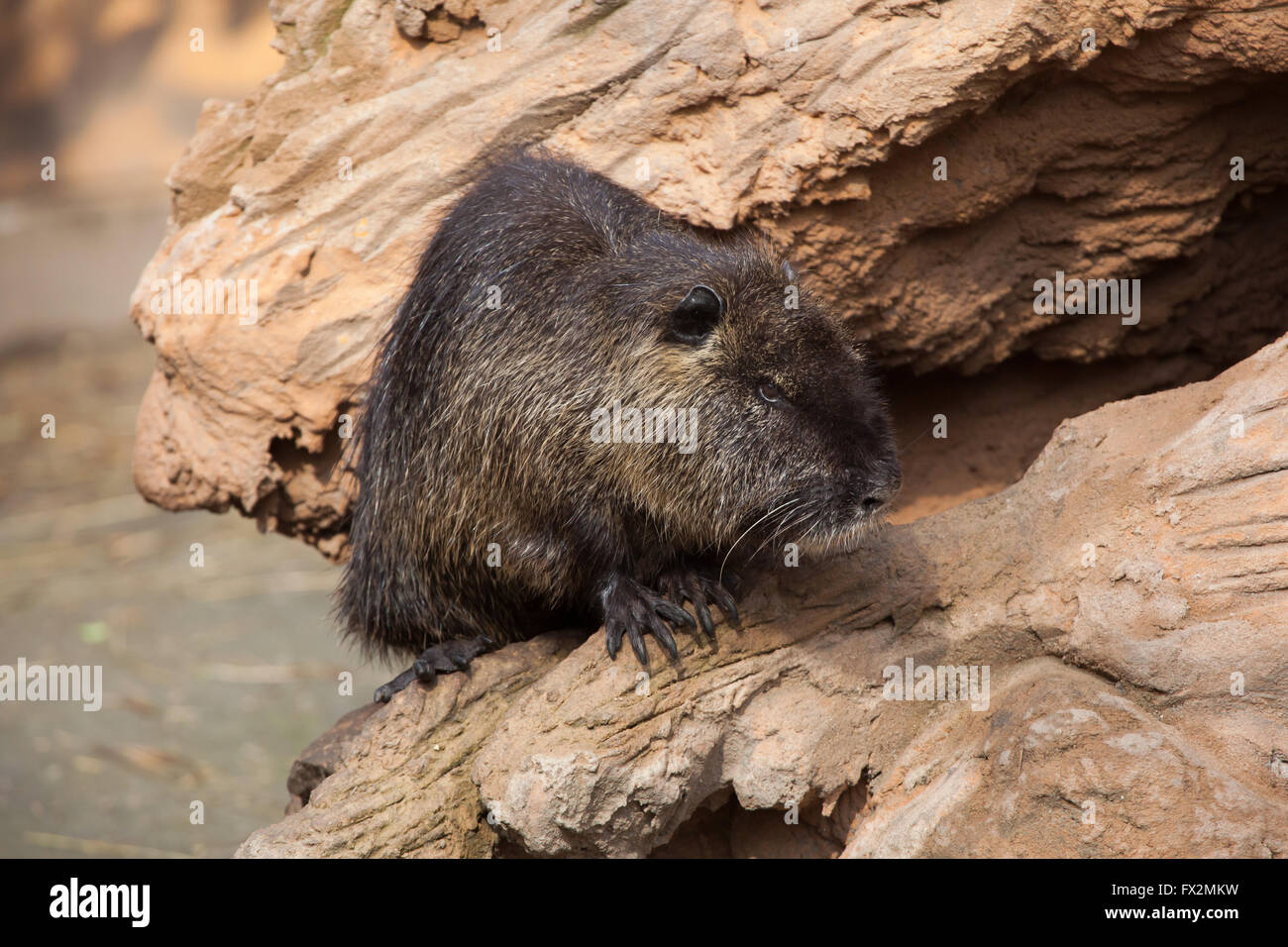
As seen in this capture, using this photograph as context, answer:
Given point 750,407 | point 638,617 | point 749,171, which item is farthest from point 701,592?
point 749,171

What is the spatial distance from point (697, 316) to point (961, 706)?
1.55 metres

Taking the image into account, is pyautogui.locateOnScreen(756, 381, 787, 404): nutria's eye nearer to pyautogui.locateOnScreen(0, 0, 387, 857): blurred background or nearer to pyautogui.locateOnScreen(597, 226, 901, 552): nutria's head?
pyautogui.locateOnScreen(597, 226, 901, 552): nutria's head

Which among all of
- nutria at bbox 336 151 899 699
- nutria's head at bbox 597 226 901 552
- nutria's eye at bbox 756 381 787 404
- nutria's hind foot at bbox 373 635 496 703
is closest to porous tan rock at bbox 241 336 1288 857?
nutria's hind foot at bbox 373 635 496 703

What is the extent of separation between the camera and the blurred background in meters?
7.12

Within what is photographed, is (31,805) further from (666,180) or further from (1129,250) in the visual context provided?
(1129,250)

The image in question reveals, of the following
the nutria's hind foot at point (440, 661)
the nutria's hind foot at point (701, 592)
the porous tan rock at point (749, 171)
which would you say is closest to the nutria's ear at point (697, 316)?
the nutria's hind foot at point (701, 592)

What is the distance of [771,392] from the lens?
3.91 m

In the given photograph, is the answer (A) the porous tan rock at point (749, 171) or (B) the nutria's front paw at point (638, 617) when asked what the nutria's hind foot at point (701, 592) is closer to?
(B) the nutria's front paw at point (638, 617)

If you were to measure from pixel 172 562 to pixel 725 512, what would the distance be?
7.27 meters

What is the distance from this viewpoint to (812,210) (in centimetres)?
504

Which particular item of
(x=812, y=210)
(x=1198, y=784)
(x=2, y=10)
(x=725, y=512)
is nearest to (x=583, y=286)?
(x=725, y=512)

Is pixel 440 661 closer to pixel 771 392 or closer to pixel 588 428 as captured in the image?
pixel 588 428

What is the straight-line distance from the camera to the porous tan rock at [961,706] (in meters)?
3.39

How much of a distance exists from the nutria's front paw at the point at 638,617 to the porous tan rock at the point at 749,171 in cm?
176
